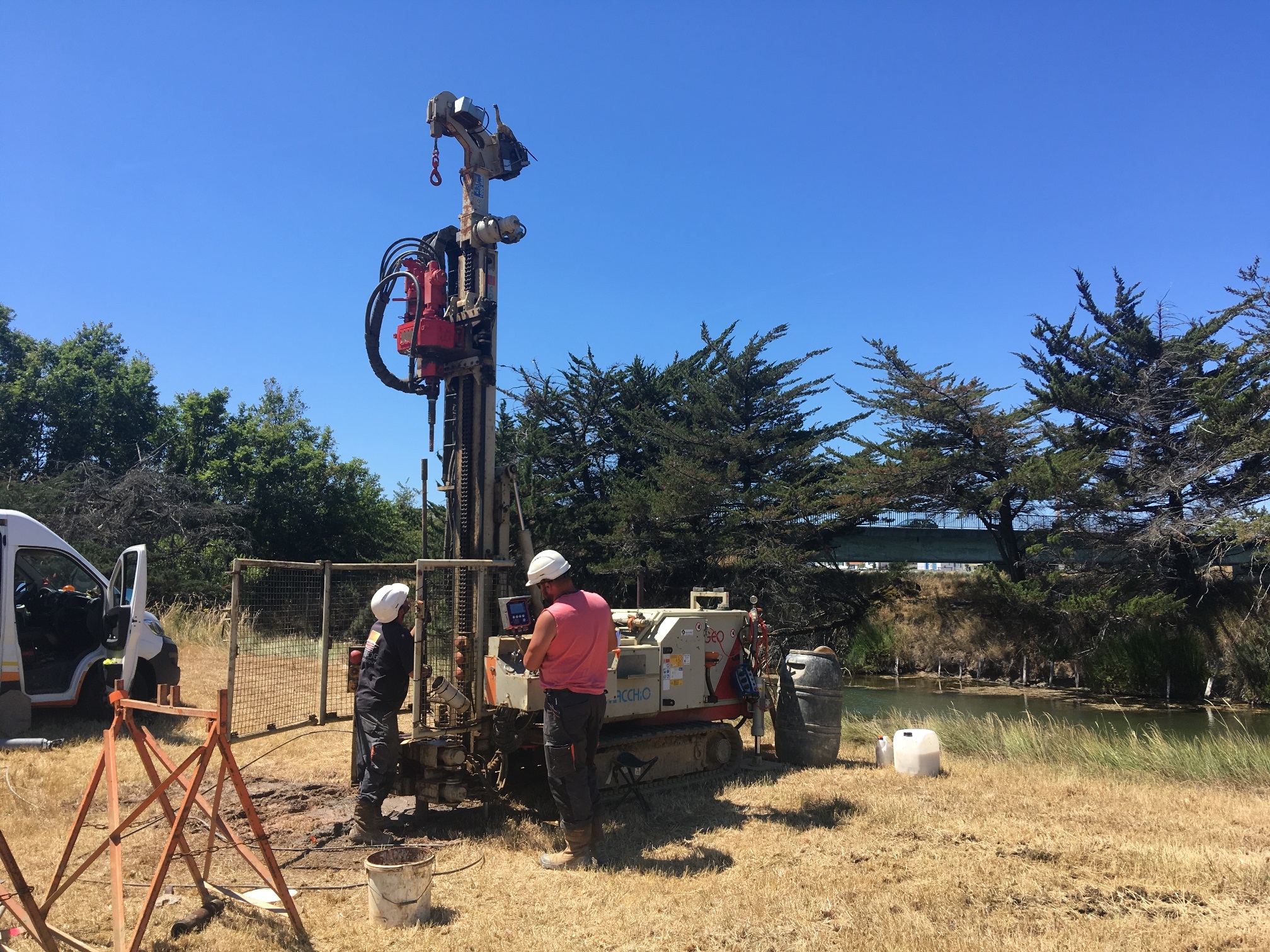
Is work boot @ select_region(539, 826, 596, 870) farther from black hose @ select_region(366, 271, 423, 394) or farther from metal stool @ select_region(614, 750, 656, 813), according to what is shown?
black hose @ select_region(366, 271, 423, 394)

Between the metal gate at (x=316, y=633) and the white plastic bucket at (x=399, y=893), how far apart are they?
186 centimetres

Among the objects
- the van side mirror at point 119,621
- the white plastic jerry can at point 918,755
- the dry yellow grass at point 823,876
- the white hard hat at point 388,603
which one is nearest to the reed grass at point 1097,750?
the dry yellow grass at point 823,876

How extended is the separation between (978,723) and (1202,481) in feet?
38.4

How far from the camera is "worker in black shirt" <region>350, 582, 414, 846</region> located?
5730mm

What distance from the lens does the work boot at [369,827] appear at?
5.74 meters

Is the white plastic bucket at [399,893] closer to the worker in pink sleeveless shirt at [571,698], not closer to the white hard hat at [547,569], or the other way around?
the worker in pink sleeveless shirt at [571,698]

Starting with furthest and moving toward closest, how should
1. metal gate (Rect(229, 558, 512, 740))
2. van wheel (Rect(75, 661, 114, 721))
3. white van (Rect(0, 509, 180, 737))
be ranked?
1. van wheel (Rect(75, 661, 114, 721))
2. white van (Rect(0, 509, 180, 737))
3. metal gate (Rect(229, 558, 512, 740))

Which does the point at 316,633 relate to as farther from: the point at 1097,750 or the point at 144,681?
the point at 1097,750

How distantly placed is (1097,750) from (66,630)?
1203 cm

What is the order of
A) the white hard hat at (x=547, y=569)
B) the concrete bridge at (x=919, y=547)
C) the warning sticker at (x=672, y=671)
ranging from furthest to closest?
1. the concrete bridge at (x=919, y=547)
2. the warning sticker at (x=672, y=671)
3. the white hard hat at (x=547, y=569)

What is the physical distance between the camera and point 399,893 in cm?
435

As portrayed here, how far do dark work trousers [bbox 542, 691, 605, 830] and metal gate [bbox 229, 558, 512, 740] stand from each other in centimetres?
117

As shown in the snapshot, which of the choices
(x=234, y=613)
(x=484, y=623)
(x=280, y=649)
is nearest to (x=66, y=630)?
(x=280, y=649)

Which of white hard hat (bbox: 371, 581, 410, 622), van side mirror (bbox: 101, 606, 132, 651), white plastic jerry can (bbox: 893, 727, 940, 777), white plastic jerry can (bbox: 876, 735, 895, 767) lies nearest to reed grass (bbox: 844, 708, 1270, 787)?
white plastic jerry can (bbox: 876, 735, 895, 767)
